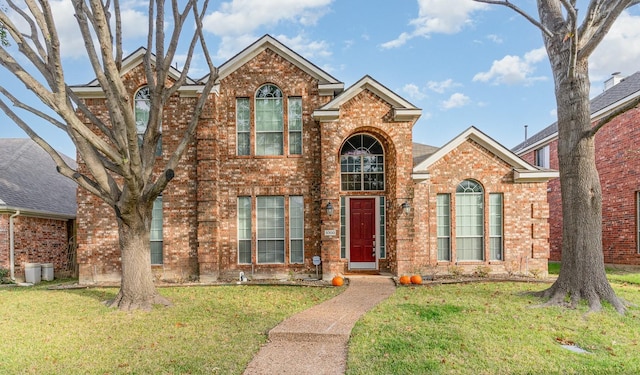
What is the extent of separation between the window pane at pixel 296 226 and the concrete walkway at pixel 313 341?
3.46 meters

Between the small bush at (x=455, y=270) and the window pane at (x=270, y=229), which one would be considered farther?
the window pane at (x=270, y=229)

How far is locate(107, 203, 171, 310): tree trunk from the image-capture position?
7.90 metres

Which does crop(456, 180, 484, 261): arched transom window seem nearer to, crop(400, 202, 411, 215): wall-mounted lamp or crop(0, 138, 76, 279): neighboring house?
crop(400, 202, 411, 215): wall-mounted lamp

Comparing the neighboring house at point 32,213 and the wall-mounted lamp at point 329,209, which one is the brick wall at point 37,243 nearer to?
the neighboring house at point 32,213

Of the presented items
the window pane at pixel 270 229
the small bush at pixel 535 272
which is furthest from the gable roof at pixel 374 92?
the small bush at pixel 535 272

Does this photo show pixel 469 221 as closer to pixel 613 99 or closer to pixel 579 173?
pixel 579 173

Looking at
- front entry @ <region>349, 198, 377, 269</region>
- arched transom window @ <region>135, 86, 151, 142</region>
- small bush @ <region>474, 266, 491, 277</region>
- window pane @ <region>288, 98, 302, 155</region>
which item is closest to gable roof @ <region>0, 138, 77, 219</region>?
arched transom window @ <region>135, 86, 151, 142</region>

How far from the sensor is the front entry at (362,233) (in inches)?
468

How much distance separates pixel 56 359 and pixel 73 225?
479 inches

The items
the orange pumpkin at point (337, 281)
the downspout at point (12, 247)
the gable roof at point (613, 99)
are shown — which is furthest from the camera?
the gable roof at point (613, 99)

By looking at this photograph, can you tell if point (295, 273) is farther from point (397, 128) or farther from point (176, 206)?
point (397, 128)

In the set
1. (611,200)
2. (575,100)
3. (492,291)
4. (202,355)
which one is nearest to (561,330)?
(492,291)

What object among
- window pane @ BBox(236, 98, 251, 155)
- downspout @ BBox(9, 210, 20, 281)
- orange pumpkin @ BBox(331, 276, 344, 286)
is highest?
window pane @ BBox(236, 98, 251, 155)

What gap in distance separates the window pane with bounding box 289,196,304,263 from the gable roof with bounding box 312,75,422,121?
Answer: 2.77m
